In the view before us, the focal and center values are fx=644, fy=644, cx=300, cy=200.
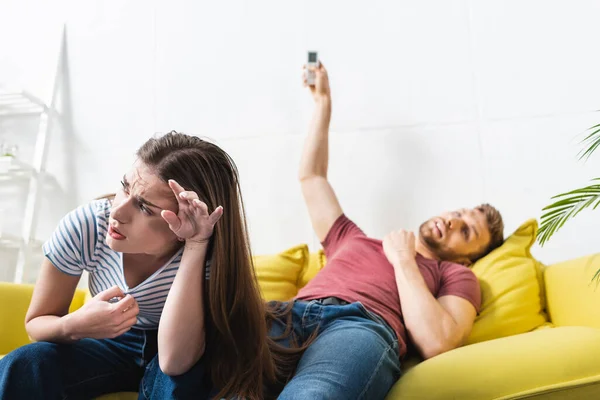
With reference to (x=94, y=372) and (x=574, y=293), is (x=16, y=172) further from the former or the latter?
(x=574, y=293)

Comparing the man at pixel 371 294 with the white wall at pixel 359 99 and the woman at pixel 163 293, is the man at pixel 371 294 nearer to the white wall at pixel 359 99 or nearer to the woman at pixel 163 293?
the woman at pixel 163 293

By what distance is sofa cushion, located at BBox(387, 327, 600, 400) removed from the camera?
1.25 m

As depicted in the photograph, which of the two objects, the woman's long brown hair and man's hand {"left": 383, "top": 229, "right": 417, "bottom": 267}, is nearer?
the woman's long brown hair

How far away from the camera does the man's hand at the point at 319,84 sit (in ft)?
7.46

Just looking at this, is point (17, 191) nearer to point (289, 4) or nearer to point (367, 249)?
point (289, 4)

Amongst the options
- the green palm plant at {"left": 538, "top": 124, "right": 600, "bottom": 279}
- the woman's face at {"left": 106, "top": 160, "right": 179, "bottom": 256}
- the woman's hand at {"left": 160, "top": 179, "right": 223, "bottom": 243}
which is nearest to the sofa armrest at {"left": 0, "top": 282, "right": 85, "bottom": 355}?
the woman's face at {"left": 106, "top": 160, "right": 179, "bottom": 256}

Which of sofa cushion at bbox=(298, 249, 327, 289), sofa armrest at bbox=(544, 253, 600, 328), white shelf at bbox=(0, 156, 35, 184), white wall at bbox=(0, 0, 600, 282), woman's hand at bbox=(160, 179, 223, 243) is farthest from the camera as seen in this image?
white shelf at bbox=(0, 156, 35, 184)

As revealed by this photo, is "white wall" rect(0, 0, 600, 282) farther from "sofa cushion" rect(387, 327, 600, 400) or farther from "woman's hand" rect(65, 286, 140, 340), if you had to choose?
"woman's hand" rect(65, 286, 140, 340)

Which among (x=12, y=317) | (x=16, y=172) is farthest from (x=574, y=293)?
(x=16, y=172)

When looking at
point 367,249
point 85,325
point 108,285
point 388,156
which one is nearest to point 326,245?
point 367,249

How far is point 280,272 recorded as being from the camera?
2006mm

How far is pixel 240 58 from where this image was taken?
8.30 feet

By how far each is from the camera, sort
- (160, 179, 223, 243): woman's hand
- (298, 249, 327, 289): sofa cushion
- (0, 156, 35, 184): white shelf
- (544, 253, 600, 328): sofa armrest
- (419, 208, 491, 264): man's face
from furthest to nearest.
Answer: (0, 156, 35, 184): white shelf < (298, 249, 327, 289): sofa cushion < (419, 208, 491, 264): man's face < (544, 253, 600, 328): sofa armrest < (160, 179, 223, 243): woman's hand

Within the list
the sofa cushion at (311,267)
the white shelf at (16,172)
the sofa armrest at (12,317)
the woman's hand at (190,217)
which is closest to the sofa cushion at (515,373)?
the woman's hand at (190,217)
